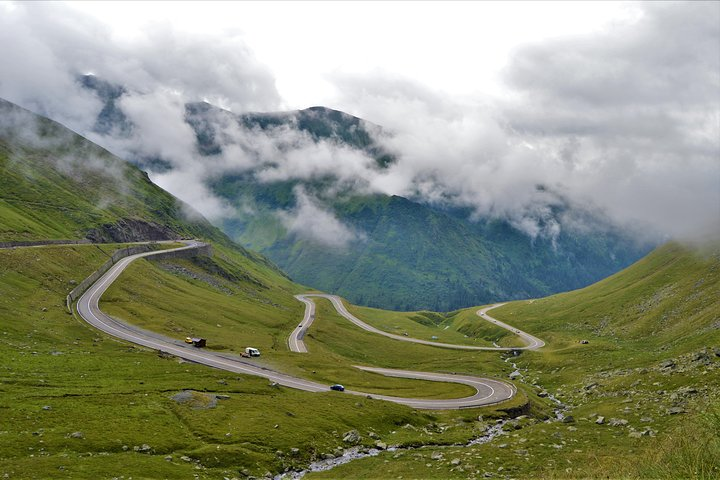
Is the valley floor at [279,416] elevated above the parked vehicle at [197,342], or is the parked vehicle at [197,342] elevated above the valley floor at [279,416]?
the valley floor at [279,416]

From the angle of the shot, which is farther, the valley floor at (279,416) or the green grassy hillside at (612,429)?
the valley floor at (279,416)

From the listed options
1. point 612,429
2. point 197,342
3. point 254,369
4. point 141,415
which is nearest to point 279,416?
point 141,415

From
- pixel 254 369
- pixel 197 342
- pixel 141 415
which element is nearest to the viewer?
pixel 141 415

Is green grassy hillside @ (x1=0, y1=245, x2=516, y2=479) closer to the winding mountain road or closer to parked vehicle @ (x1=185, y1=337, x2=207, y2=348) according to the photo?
the winding mountain road

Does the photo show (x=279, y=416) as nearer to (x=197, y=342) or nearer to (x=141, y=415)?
(x=141, y=415)

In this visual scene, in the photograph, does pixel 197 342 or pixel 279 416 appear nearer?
pixel 279 416

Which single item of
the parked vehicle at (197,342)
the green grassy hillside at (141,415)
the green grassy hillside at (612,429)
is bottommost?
the parked vehicle at (197,342)

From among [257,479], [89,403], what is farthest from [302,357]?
[257,479]

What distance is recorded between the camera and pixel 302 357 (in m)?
132

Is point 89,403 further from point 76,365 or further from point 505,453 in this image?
point 505,453

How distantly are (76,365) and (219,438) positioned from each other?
1522 inches

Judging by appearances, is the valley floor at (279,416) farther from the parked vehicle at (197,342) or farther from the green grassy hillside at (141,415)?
the parked vehicle at (197,342)

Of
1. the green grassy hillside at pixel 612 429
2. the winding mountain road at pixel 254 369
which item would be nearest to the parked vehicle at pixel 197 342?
the winding mountain road at pixel 254 369

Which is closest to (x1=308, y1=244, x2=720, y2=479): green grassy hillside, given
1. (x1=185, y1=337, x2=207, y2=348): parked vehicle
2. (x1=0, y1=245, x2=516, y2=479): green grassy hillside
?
(x1=0, y1=245, x2=516, y2=479): green grassy hillside
